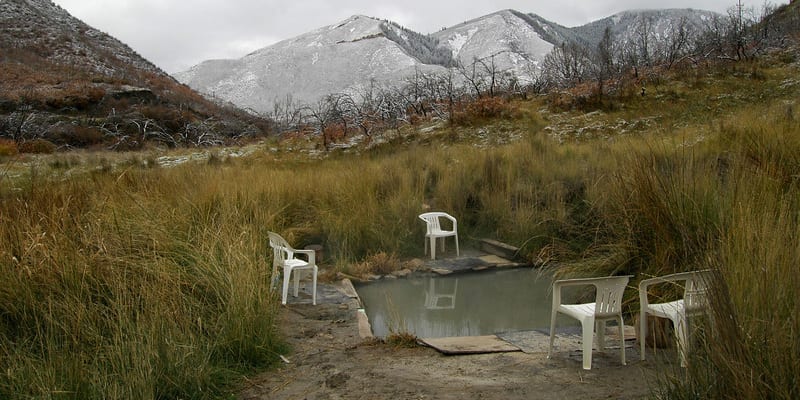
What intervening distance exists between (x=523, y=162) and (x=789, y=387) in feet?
25.0

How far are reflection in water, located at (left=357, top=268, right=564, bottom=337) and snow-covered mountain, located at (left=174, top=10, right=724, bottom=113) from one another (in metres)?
32.7

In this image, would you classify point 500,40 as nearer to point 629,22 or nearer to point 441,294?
point 629,22

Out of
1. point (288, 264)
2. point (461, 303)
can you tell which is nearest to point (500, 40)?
point (461, 303)

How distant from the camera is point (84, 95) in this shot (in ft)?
86.3

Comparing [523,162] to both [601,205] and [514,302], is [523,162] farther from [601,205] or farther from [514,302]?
[514,302]

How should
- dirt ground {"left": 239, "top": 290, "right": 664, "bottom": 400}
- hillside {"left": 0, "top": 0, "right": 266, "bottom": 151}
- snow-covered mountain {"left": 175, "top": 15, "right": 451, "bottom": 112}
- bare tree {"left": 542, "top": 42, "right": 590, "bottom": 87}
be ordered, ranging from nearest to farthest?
dirt ground {"left": 239, "top": 290, "right": 664, "bottom": 400}, bare tree {"left": 542, "top": 42, "right": 590, "bottom": 87}, hillside {"left": 0, "top": 0, "right": 266, "bottom": 151}, snow-covered mountain {"left": 175, "top": 15, "right": 451, "bottom": 112}

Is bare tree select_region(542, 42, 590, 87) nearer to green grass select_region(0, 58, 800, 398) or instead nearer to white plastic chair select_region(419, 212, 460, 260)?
green grass select_region(0, 58, 800, 398)

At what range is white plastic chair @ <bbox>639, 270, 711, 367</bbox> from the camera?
2695 mm

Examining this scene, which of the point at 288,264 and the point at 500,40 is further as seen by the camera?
the point at 500,40

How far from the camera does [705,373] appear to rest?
91.9 inches

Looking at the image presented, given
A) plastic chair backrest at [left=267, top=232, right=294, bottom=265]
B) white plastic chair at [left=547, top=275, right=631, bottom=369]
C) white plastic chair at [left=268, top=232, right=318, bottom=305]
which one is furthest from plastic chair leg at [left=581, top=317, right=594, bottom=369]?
plastic chair backrest at [left=267, top=232, right=294, bottom=265]

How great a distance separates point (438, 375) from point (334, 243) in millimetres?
4321

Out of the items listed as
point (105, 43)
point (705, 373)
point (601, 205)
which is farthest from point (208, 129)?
point (705, 373)

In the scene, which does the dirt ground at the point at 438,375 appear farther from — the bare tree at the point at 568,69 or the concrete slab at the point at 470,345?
the bare tree at the point at 568,69
